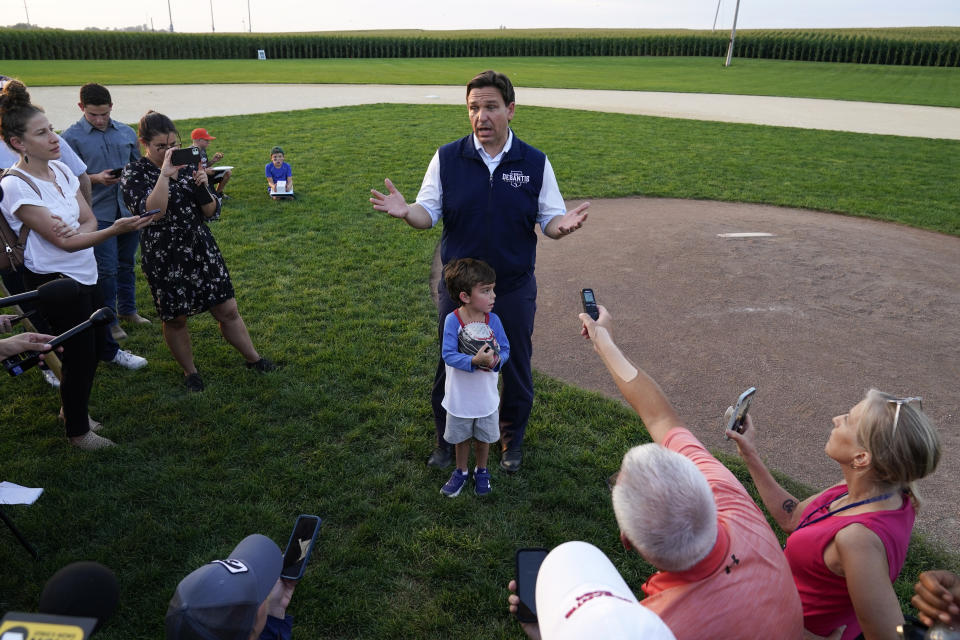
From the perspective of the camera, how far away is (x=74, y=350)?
4.12 meters

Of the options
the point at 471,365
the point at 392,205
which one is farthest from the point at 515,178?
the point at 471,365

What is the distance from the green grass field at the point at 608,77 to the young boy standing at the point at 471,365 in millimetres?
26515

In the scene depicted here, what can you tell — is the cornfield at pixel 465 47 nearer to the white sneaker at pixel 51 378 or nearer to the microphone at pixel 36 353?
the white sneaker at pixel 51 378

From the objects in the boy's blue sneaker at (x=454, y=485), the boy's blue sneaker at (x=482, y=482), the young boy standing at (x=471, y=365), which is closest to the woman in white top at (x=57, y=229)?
the young boy standing at (x=471, y=365)

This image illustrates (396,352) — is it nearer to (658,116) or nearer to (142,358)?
(142,358)

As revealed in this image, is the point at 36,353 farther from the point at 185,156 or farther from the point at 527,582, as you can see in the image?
the point at 527,582

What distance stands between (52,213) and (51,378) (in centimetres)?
195

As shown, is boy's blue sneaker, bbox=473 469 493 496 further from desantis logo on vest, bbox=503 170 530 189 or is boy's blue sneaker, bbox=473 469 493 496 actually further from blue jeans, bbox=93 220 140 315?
blue jeans, bbox=93 220 140 315

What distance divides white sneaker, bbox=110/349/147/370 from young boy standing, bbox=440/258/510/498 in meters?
3.14

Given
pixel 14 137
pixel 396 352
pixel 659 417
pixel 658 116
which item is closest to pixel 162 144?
pixel 14 137

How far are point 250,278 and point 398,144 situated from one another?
26.4ft

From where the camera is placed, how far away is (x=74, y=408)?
4.23 meters

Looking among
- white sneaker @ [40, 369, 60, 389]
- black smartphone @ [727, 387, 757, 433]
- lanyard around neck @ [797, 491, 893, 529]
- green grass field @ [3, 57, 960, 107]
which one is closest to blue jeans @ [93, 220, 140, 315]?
white sneaker @ [40, 369, 60, 389]

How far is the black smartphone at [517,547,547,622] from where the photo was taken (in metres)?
1.85
